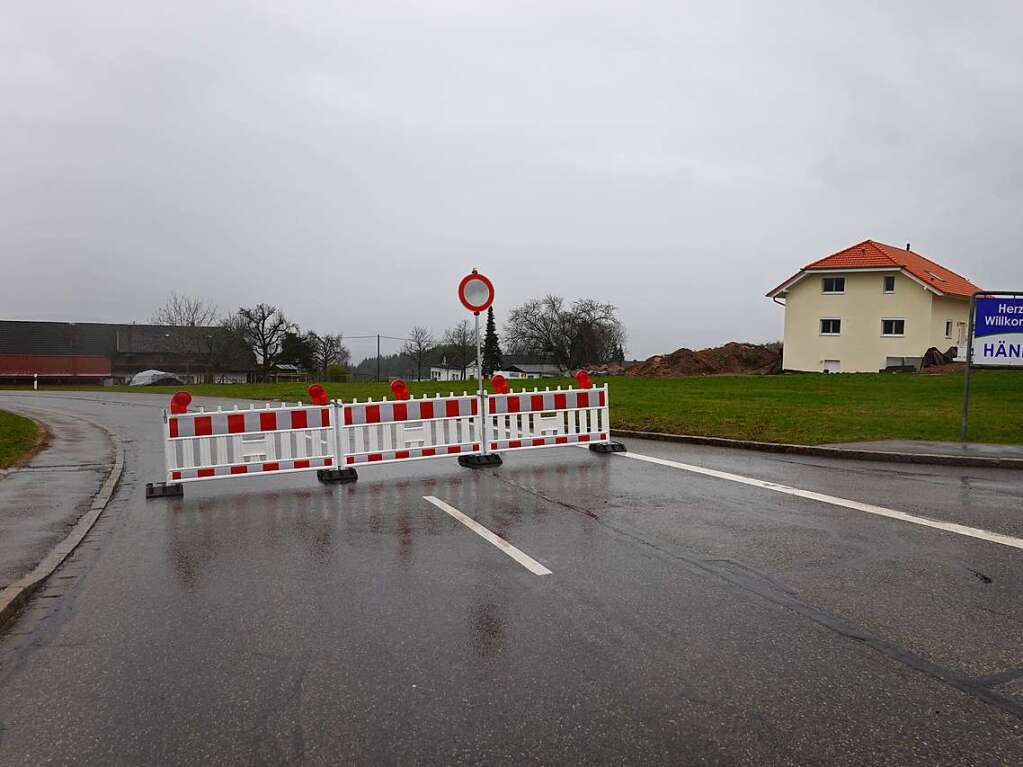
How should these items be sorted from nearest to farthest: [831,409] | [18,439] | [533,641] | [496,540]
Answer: [533,641]
[496,540]
[18,439]
[831,409]

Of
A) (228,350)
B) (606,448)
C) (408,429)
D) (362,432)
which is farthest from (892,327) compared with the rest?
(228,350)

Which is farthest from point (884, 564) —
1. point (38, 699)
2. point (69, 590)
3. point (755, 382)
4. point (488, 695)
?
point (755, 382)

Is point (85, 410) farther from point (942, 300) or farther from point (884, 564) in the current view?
point (942, 300)

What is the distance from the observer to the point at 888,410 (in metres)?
18.8

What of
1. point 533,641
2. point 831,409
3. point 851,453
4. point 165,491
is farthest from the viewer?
point 831,409

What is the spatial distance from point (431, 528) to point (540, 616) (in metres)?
2.84

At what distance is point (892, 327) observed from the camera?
43.9m

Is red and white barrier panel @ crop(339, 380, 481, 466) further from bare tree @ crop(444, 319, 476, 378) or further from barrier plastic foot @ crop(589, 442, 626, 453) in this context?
bare tree @ crop(444, 319, 476, 378)

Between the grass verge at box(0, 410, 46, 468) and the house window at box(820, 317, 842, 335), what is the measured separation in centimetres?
4051

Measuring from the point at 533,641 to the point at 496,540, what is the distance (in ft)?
8.16

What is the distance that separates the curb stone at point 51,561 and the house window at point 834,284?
140 ft

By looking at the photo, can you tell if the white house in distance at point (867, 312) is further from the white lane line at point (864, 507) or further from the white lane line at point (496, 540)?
the white lane line at point (496, 540)

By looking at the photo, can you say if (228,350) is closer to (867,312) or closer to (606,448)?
(867,312)

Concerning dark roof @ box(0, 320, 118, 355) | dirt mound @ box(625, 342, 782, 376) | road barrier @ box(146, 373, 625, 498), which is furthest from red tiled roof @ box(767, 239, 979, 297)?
dark roof @ box(0, 320, 118, 355)
